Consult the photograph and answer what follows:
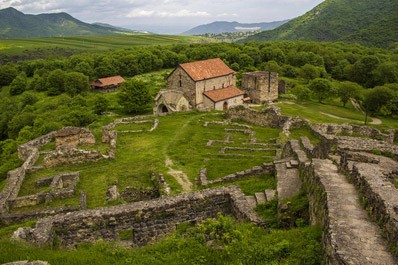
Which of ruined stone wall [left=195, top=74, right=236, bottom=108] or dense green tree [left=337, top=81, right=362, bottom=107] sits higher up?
ruined stone wall [left=195, top=74, right=236, bottom=108]

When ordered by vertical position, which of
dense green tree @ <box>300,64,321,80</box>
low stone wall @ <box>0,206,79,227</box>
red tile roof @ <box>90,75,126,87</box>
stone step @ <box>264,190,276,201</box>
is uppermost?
dense green tree @ <box>300,64,321,80</box>

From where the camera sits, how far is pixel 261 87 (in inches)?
2170

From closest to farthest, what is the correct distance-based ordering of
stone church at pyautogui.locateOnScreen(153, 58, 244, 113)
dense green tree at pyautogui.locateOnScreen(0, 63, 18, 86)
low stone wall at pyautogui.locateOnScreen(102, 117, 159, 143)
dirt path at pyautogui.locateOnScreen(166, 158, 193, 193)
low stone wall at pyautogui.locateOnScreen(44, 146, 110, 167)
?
dirt path at pyautogui.locateOnScreen(166, 158, 193, 193) < low stone wall at pyautogui.locateOnScreen(44, 146, 110, 167) < low stone wall at pyautogui.locateOnScreen(102, 117, 159, 143) < stone church at pyautogui.locateOnScreen(153, 58, 244, 113) < dense green tree at pyautogui.locateOnScreen(0, 63, 18, 86)

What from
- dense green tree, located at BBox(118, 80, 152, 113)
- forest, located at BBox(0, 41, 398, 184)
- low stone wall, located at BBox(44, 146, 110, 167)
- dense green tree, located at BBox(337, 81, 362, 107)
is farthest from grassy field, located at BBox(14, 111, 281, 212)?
dense green tree, located at BBox(337, 81, 362, 107)

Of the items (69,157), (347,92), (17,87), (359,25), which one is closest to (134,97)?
(69,157)

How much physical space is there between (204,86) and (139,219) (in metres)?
40.6

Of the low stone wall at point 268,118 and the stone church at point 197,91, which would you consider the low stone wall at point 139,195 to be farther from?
the stone church at point 197,91

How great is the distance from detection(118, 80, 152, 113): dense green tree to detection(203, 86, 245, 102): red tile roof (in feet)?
40.5

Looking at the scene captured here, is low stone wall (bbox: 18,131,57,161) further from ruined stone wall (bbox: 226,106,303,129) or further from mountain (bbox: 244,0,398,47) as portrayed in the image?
mountain (bbox: 244,0,398,47)

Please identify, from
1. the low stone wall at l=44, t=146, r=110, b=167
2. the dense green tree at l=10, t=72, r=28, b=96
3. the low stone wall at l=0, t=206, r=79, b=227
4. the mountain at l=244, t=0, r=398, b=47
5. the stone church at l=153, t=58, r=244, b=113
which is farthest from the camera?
the mountain at l=244, t=0, r=398, b=47

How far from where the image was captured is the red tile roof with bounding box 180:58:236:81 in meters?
48.2

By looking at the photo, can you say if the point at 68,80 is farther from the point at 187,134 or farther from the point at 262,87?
the point at 187,134

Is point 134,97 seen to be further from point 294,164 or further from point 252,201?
point 252,201

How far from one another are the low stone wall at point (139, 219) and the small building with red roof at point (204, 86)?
116ft
